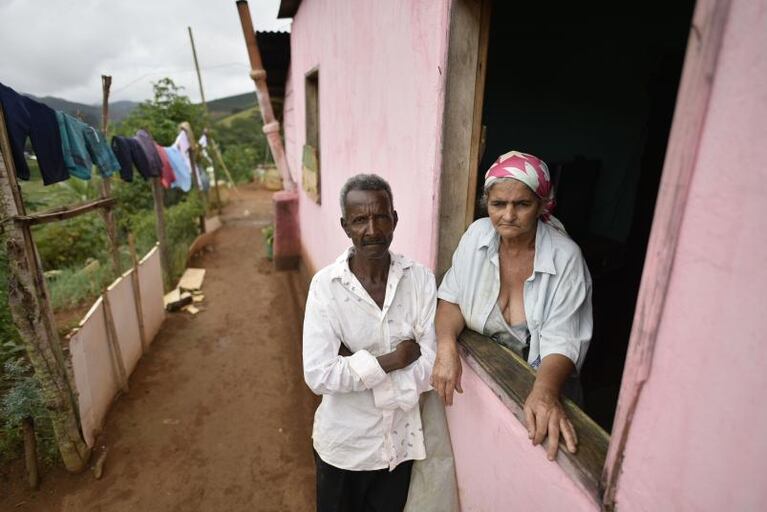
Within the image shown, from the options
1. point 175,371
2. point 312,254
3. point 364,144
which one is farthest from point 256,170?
point 364,144

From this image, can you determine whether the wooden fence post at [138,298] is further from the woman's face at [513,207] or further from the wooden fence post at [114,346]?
the woman's face at [513,207]

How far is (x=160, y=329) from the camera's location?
5.55 meters

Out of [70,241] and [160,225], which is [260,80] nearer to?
[160,225]

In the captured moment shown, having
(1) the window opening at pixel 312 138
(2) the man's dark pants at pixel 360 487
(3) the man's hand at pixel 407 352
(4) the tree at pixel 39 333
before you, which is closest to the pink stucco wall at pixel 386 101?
(1) the window opening at pixel 312 138

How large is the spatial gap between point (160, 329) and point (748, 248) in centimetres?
614

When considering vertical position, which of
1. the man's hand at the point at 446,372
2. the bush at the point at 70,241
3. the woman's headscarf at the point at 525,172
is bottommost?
the bush at the point at 70,241

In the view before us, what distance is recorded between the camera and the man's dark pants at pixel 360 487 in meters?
1.99

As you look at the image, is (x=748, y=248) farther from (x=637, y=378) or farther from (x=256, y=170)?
(x=256, y=170)

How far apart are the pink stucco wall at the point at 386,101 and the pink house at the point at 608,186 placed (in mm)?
19

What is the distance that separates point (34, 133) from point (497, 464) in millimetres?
3520

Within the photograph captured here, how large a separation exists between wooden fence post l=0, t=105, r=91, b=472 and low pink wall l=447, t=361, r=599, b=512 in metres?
2.84

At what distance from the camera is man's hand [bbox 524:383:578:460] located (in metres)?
1.22

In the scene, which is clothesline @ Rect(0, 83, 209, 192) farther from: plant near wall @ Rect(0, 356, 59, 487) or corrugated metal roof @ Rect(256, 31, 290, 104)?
corrugated metal roof @ Rect(256, 31, 290, 104)

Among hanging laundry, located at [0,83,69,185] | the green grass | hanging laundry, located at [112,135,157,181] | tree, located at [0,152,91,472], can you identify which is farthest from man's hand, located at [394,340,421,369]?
the green grass
